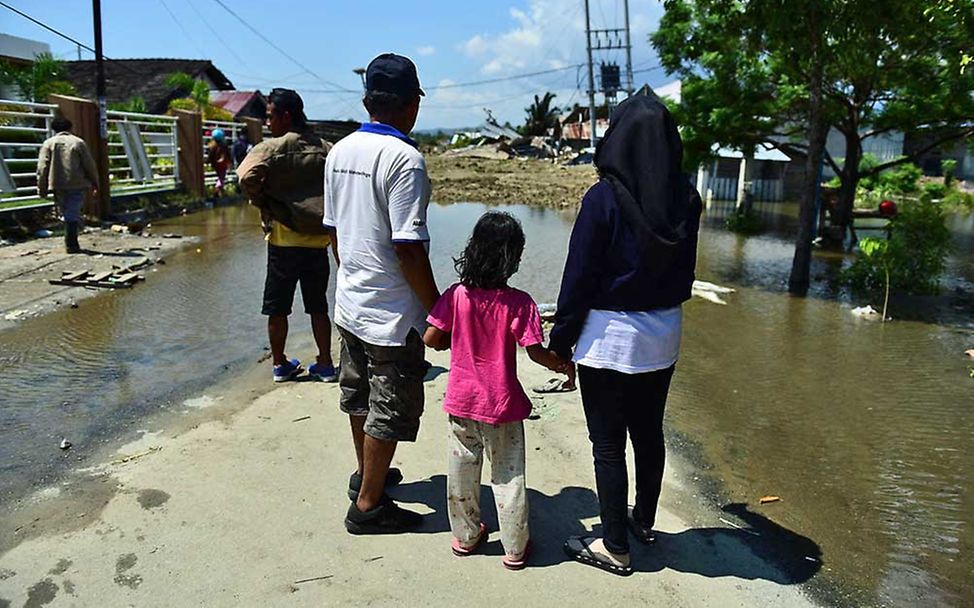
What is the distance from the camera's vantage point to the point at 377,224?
295 centimetres

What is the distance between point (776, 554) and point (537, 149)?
42.5 m

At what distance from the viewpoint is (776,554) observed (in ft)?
10.8

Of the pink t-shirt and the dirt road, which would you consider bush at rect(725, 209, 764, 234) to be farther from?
the pink t-shirt

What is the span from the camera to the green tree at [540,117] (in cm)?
5375

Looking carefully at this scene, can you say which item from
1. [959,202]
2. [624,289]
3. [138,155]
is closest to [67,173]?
[138,155]

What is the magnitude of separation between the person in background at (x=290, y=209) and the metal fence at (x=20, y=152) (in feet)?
25.4

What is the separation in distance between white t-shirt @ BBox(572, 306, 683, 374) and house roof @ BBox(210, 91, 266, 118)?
34.4 metres

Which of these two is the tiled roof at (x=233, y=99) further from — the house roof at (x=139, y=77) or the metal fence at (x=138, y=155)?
the metal fence at (x=138, y=155)

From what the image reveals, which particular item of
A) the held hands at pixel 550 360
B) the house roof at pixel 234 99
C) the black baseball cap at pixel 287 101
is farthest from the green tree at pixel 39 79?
the house roof at pixel 234 99

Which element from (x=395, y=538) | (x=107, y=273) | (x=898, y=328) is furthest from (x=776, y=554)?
(x=107, y=273)

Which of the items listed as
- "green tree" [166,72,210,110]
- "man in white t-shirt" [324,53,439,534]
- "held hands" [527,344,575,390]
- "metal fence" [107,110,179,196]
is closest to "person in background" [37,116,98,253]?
"metal fence" [107,110,179,196]

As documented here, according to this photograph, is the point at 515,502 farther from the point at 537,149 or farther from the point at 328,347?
the point at 537,149

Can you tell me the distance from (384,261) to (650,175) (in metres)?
→ 1.07

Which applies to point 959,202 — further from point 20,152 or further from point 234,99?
point 234,99
